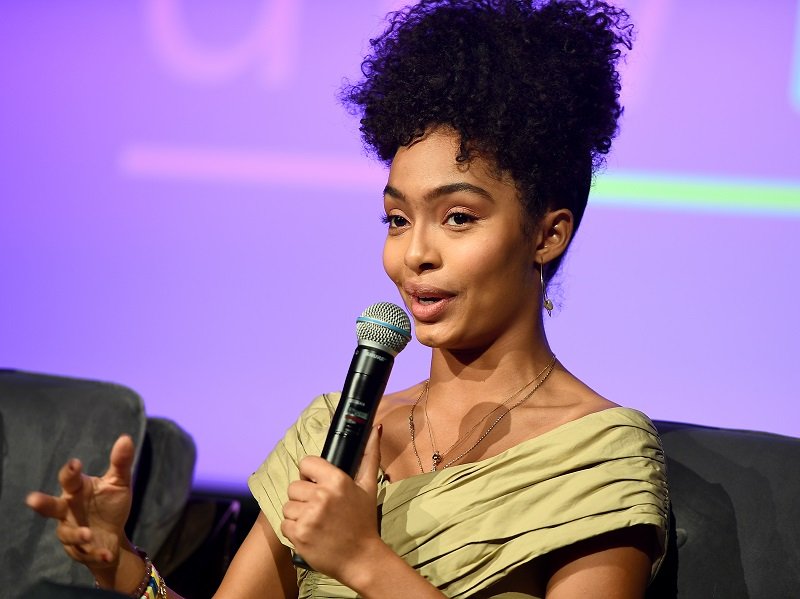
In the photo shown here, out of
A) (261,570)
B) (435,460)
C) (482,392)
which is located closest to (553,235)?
(482,392)

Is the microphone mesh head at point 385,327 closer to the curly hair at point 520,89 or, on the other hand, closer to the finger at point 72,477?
the curly hair at point 520,89

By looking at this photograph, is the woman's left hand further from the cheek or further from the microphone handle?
the cheek

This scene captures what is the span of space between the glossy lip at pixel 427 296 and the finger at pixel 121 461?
0.44 meters

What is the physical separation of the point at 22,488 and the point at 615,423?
128cm

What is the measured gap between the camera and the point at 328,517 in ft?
4.09

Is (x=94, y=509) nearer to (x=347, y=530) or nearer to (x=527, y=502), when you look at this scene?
(x=347, y=530)

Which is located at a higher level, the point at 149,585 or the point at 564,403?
the point at 564,403

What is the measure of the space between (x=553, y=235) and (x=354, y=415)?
0.49 m

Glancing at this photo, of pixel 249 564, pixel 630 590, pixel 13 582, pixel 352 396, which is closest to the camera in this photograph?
pixel 352 396

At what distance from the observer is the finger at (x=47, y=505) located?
4.31 ft

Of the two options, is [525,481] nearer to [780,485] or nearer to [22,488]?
[780,485]

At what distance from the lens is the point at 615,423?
148 cm

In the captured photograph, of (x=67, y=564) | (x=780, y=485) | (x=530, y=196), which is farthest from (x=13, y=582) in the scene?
(x=780, y=485)

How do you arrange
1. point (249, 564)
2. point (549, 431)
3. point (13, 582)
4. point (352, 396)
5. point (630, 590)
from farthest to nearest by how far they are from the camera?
point (13, 582)
point (249, 564)
point (549, 431)
point (630, 590)
point (352, 396)
